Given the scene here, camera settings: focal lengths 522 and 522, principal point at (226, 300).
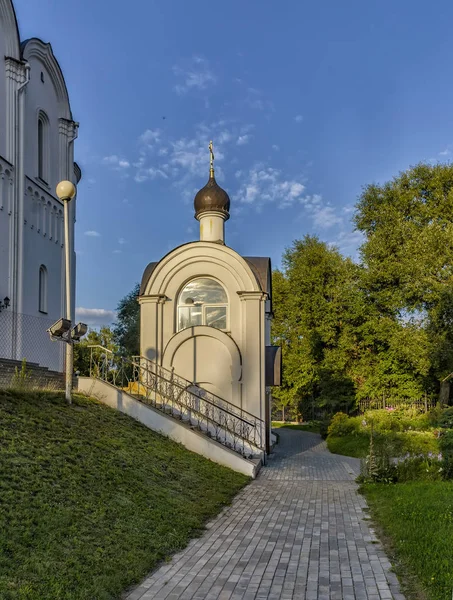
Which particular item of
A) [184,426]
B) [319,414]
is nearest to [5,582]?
[184,426]

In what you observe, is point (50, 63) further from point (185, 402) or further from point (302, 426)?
point (302, 426)

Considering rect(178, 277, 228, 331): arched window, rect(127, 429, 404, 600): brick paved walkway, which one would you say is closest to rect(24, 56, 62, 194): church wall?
rect(178, 277, 228, 331): arched window

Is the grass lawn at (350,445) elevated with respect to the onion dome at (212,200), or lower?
lower

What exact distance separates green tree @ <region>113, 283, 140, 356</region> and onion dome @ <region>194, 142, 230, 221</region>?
15867 millimetres

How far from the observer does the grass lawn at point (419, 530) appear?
4.97 metres

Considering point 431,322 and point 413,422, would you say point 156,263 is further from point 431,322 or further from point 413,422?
point 431,322

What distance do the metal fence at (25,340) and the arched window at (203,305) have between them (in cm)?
400

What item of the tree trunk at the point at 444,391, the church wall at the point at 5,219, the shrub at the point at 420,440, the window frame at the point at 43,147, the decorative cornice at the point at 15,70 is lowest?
the shrub at the point at 420,440

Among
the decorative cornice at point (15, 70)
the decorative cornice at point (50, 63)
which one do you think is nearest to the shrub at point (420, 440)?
the decorative cornice at point (15, 70)

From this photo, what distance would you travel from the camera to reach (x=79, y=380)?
40.8 ft

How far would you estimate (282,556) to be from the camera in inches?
239

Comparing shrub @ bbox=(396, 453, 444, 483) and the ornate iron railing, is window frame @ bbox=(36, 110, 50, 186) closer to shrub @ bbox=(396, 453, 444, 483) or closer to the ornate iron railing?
the ornate iron railing

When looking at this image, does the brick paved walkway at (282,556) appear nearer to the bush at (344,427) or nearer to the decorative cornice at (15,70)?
the bush at (344,427)

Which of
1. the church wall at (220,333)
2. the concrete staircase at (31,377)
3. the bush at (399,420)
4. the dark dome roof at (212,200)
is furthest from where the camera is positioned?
the bush at (399,420)
